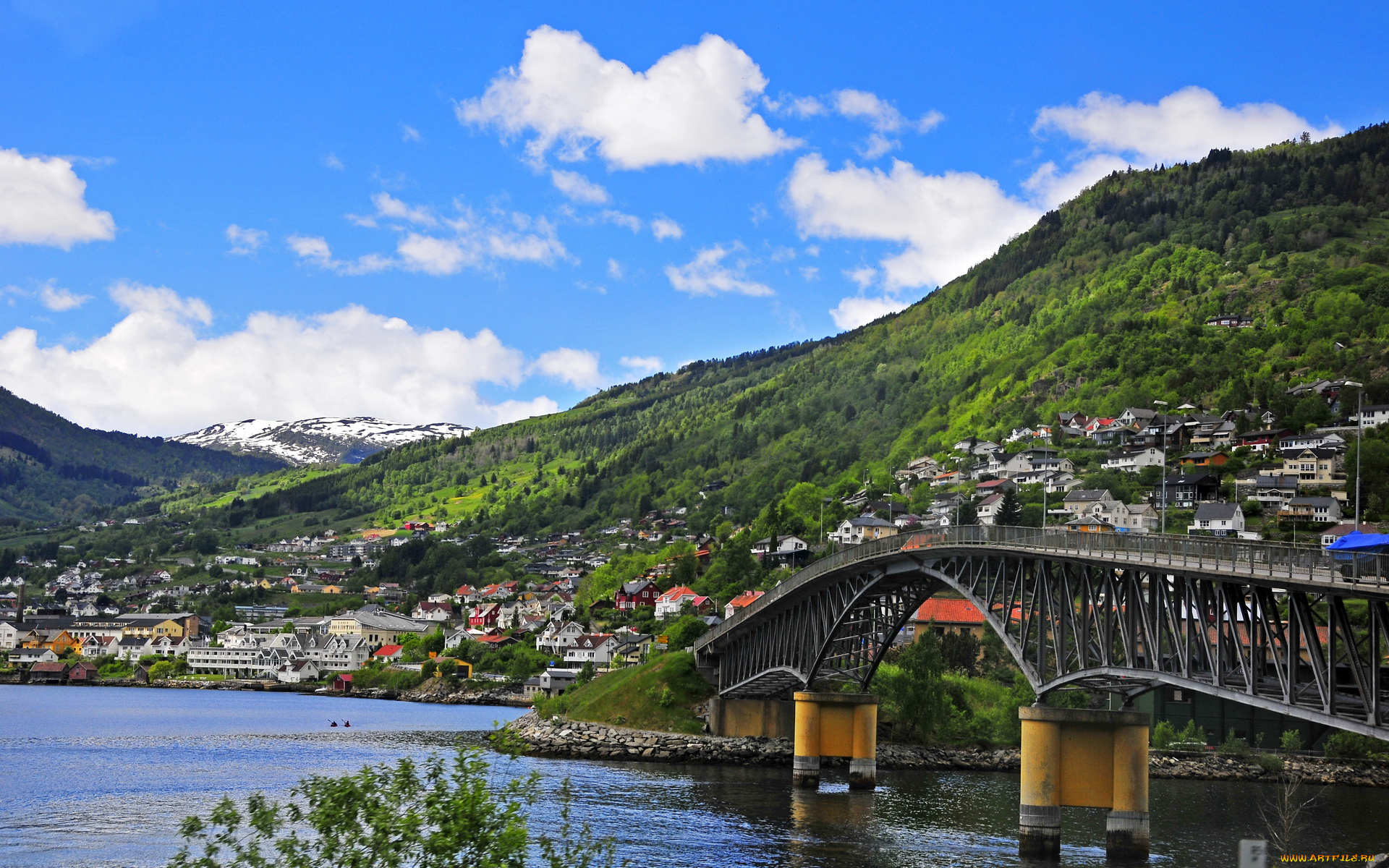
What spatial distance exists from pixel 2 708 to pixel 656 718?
261 feet

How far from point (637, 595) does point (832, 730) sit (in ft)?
363

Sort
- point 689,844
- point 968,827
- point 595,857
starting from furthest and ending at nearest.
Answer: point 968,827 → point 689,844 → point 595,857

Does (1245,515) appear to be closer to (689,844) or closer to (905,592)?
(905,592)

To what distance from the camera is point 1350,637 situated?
3431 centimetres

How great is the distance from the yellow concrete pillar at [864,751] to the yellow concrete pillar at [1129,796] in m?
25.3

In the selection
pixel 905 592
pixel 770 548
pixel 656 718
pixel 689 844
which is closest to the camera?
pixel 689 844

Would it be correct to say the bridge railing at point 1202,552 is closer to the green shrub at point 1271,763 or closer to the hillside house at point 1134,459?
the green shrub at point 1271,763

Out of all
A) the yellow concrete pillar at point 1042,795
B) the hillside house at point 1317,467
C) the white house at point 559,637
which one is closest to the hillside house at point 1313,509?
the hillside house at point 1317,467

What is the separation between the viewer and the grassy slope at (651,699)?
10012 centimetres

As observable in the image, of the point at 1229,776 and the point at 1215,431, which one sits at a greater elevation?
the point at 1215,431

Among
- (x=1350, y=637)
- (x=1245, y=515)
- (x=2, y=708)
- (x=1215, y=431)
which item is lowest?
(x=2, y=708)

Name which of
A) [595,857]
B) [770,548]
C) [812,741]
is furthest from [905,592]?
[770,548]

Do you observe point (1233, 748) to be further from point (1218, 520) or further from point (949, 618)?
point (1218, 520)

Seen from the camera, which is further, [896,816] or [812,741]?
[812,741]
